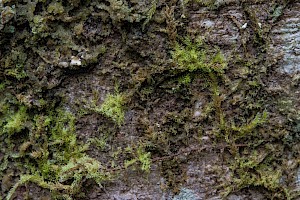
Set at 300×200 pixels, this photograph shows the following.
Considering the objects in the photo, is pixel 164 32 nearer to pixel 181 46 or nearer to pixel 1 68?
pixel 181 46

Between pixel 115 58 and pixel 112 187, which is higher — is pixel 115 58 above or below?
above

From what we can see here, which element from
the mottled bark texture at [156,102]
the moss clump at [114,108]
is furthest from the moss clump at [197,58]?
the moss clump at [114,108]

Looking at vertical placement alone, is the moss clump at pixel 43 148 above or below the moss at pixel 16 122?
below

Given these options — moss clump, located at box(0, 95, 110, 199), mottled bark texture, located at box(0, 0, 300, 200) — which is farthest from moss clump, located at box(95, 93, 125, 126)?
moss clump, located at box(0, 95, 110, 199)

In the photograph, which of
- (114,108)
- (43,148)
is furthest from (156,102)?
(43,148)

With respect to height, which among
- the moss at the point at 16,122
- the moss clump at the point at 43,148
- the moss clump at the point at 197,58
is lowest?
the moss clump at the point at 43,148

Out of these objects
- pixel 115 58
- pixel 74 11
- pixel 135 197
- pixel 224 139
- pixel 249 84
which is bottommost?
pixel 135 197

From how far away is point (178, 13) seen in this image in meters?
1.29

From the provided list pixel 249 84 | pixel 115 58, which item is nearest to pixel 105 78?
pixel 115 58

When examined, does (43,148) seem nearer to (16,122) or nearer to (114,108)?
(16,122)

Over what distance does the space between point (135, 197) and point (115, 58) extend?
447 millimetres

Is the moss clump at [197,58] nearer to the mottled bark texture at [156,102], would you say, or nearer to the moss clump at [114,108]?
the mottled bark texture at [156,102]

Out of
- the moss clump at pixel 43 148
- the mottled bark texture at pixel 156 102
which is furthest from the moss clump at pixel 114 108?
the moss clump at pixel 43 148

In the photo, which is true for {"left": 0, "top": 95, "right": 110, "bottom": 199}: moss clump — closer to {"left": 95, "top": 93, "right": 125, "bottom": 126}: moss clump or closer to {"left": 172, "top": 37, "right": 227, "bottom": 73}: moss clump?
{"left": 95, "top": 93, "right": 125, "bottom": 126}: moss clump
